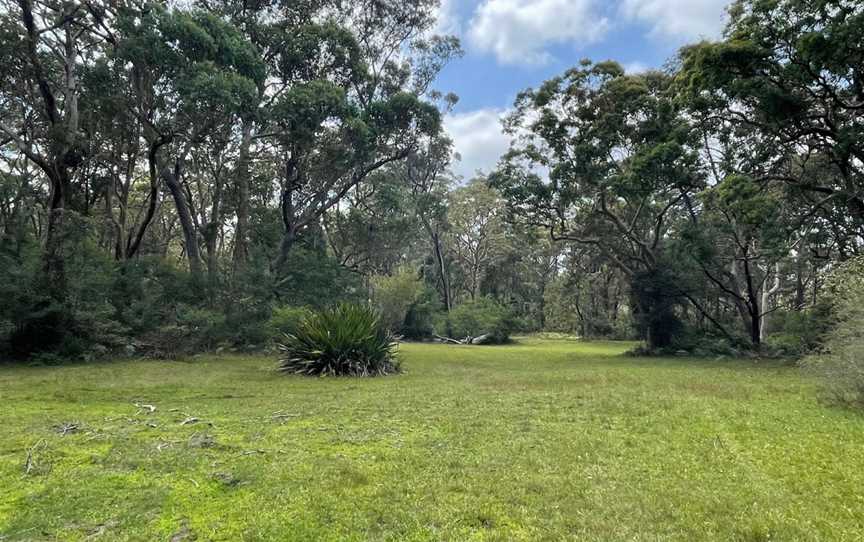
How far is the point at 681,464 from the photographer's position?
3938 mm

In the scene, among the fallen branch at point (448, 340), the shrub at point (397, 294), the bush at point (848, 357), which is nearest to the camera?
the bush at point (848, 357)

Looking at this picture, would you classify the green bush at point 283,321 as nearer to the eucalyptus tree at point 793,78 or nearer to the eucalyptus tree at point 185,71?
the eucalyptus tree at point 185,71

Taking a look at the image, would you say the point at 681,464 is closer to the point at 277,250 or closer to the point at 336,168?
the point at 336,168

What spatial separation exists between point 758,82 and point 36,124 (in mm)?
19273

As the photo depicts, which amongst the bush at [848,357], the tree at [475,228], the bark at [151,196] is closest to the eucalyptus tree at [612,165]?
the bush at [848,357]

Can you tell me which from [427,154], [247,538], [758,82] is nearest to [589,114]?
[758,82]

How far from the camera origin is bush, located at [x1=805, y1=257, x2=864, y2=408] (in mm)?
5906

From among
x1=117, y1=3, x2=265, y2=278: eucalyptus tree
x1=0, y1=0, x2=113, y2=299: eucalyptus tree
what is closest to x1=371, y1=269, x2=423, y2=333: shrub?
x1=117, y1=3, x2=265, y2=278: eucalyptus tree

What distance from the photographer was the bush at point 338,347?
10.5 m

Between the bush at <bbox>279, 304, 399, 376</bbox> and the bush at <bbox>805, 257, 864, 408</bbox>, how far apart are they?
7.33 m

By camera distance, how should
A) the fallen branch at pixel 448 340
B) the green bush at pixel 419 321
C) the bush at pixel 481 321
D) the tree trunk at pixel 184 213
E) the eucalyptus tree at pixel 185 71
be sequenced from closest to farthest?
the eucalyptus tree at pixel 185 71 < the tree trunk at pixel 184 213 < the bush at pixel 481 321 < the fallen branch at pixel 448 340 < the green bush at pixel 419 321

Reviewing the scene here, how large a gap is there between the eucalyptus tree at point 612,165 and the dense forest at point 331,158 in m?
0.07

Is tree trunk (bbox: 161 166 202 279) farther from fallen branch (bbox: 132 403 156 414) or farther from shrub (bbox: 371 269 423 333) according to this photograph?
shrub (bbox: 371 269 423 333)

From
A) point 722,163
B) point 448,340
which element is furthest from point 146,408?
point 448,340
